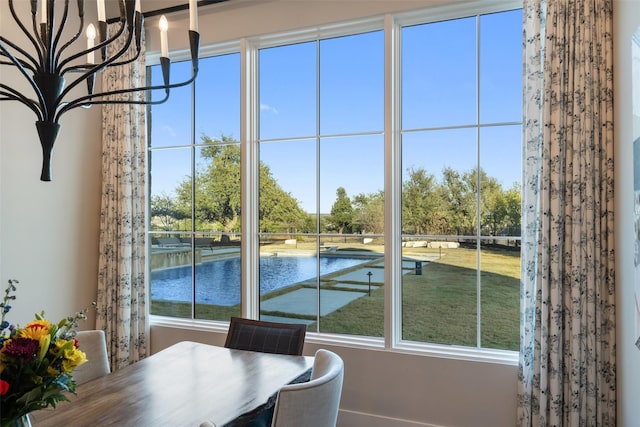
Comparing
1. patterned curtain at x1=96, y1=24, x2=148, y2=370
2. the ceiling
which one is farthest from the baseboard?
the ceiling

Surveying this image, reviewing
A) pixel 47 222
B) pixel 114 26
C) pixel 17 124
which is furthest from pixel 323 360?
pixel 114 26

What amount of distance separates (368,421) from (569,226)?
70.6 inches

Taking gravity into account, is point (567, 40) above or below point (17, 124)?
above

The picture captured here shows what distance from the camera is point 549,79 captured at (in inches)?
97.8

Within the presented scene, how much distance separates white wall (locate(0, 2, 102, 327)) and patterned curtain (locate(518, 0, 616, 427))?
3.36m

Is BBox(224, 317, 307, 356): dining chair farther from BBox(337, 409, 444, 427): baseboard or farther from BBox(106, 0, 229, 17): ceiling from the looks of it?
BBox(106, 0, 229, 17): ceiling

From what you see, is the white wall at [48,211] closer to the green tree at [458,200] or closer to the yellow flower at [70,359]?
the yellow flower at [70,359]

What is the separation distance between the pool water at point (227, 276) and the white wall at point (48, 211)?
620mm

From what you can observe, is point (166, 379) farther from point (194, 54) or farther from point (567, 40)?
point (567, 40)

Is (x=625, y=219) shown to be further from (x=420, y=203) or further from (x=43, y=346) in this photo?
(x=43, y=346)

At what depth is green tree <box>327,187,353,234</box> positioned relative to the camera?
3223 millimetres

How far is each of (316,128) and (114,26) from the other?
2.08 m

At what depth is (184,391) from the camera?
6.11ft

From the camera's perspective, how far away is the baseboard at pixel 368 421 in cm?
284
